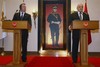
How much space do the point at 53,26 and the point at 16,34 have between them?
16.0 feet

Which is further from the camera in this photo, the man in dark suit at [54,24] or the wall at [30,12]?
the man in dark suit at [54,24]

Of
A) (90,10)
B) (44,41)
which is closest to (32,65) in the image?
(44,41)

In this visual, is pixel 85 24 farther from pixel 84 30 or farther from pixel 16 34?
pixel 16 34

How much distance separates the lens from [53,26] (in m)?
10.7

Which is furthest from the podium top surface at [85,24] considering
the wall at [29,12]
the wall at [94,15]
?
the wall at [29,12]

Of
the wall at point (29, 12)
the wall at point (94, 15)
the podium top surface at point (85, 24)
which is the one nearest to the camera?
the podium top surface at point (85, 24)

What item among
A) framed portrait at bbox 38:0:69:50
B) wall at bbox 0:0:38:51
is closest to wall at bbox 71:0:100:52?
framed portrait at bbox 38:0:69:50

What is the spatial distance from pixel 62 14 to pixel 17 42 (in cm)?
510

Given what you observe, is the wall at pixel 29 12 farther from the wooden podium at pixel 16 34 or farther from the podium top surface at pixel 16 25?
the podium top surface at pixel 16 25

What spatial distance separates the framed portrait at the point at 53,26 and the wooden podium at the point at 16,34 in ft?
15.6

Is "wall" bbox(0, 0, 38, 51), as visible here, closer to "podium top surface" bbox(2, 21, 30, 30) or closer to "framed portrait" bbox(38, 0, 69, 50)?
"framed portrait" bbox(38, 0, 69, 50)

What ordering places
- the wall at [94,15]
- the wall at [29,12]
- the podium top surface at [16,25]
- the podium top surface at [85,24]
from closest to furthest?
the podium top surface at [85,24] < the podium top surface at [16,25] < the wall at [94,15] < the wall at [29,12]

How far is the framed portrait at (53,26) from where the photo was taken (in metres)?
10.7

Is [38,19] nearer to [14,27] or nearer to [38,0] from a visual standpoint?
[38,0]
